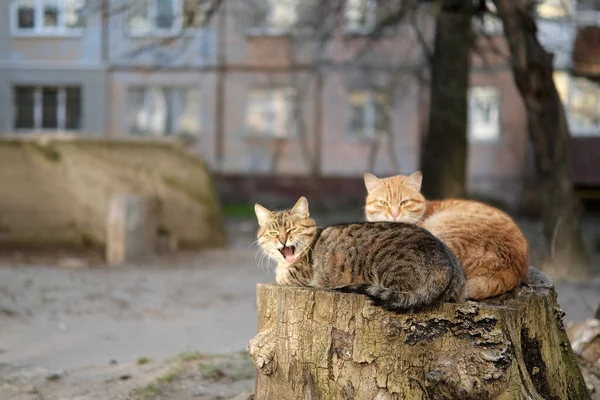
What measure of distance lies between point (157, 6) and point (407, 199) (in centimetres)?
2159

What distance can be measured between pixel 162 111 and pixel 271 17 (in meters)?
4.49

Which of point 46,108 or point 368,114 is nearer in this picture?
point 368,114

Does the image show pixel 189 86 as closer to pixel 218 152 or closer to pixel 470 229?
pixel 218 152

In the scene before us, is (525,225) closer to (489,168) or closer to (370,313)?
(489,168)

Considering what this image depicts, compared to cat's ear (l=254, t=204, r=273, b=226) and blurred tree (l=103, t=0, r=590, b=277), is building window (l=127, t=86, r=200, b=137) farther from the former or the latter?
cat's ear (l=254, t=204, r=273, b=226)

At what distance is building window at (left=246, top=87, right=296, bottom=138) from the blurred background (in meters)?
0.06

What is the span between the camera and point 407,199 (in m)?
4.82

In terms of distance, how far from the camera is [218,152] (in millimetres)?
24297

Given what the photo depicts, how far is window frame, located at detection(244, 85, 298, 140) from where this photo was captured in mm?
24281

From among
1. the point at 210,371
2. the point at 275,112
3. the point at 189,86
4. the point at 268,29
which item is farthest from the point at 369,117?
the point at 210,371

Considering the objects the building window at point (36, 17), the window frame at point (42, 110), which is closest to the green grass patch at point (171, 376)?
the window frame at point (42, 110)

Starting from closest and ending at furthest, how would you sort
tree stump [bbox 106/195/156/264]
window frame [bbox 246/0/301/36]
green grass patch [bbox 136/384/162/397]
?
green grass patch [bbox 136/384/162/397] → tree stump [bbox 106/195/156/264] → window frame [bbox 246/0/301/36]

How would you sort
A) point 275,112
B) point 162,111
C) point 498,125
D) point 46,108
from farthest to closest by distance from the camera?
1. point 46,108
2. point 162,111
3. point 275,112
4. point 498,125

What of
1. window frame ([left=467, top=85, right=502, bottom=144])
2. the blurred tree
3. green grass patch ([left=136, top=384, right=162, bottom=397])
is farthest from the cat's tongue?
window frame ([left=467, top=85, right=502, bottom=144])
